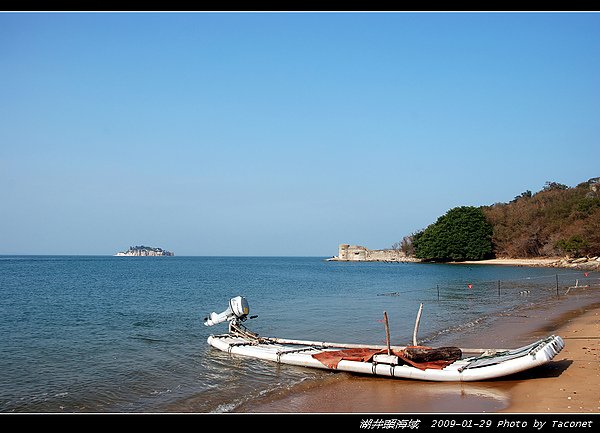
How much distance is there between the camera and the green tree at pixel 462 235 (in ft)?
354

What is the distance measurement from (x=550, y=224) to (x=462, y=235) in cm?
1795

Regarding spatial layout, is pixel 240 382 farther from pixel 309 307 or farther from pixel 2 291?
pixel 2 291

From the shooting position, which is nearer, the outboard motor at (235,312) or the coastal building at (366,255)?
the outboard motor at (235,312)

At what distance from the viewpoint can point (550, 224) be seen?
95.5 metres

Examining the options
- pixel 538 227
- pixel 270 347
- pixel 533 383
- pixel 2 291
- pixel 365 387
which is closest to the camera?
pixel 533 383

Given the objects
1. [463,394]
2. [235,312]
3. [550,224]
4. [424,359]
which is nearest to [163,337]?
[235,312]

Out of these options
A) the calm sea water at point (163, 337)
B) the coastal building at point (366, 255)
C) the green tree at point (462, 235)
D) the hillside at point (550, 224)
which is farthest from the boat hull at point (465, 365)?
the coastal building at point (366, 255)

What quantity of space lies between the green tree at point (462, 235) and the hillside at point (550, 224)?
3346 mm

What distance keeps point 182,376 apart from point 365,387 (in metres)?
5.63

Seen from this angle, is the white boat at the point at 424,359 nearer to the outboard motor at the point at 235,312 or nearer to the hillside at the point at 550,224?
the outboard motor at the point at 235,312

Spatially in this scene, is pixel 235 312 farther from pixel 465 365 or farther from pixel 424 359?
pixel 465 365

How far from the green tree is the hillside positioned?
335cm

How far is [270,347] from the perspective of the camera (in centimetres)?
1748
